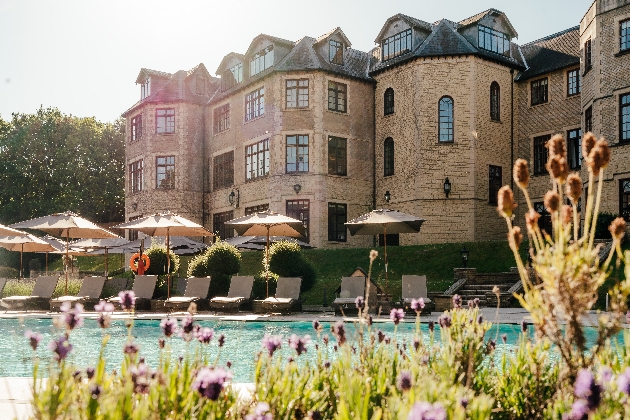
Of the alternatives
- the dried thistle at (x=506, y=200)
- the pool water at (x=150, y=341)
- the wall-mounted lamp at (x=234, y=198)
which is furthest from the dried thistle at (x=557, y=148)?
the wall-mounted lamp at (x=234, y=198)

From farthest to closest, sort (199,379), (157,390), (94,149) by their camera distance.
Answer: (94,149) → (157,390) → (199,379)

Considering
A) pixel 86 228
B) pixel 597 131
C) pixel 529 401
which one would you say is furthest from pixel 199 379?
pixel 597 131

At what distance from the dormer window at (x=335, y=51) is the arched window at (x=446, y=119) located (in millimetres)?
5671

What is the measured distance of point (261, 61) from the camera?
108 ft

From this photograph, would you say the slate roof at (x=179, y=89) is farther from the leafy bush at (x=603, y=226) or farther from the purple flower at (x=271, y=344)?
the purple flower at (x=271, y=344)

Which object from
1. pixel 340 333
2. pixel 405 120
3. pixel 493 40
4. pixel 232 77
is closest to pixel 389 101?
pixel 405 120

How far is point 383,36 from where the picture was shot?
106ft

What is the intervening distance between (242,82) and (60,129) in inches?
772

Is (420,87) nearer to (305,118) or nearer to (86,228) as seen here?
(305,118)

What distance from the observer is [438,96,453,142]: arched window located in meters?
29.5

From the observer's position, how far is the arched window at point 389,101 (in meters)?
31.5

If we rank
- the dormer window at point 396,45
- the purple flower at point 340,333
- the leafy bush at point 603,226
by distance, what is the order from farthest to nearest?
the dormer window at point 396,45
the leafy bush at point 603,226
the purple flower at point 340,333

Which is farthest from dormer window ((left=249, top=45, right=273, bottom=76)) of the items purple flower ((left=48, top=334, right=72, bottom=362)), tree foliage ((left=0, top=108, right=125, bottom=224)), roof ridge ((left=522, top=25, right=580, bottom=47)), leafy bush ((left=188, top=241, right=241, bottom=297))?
purple flower ((left=48, top=334, right=72, bottom=362))

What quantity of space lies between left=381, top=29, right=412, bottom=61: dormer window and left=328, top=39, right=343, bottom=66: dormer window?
2.14m
